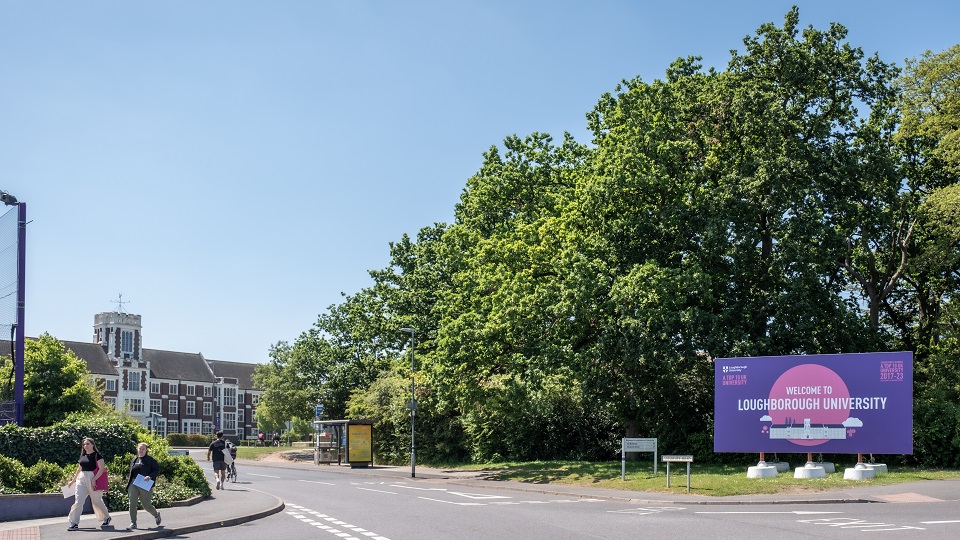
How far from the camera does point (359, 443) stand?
5225 centimetres

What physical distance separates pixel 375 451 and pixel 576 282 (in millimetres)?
A: 27483

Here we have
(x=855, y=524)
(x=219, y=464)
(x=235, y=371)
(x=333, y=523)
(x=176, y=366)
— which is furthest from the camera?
(x=235, y=371)

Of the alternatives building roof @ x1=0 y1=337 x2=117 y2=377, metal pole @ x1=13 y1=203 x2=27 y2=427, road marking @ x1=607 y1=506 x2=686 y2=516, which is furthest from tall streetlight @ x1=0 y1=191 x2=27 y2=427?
building roof @ x1=0 y1=337 x2=117 y2=377

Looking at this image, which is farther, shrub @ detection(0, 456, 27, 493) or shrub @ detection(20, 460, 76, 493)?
shrub @ detection(20, 460, 76, 493)

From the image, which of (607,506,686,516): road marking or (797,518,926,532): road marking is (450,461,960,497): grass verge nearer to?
(607,506,686,516): road marking

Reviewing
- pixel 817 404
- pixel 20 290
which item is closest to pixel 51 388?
pixel 20 290

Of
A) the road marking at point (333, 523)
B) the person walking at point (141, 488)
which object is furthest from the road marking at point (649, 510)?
the person walking at point (141, 488)

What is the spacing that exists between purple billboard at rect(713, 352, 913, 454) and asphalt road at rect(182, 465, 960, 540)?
588 cm

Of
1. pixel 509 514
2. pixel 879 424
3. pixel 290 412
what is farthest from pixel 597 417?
pixel 290 412

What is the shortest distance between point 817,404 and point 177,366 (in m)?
121

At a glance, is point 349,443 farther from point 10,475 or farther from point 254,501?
point 10,475

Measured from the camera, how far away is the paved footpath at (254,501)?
18031 mm

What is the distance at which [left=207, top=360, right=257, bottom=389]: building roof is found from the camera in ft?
479

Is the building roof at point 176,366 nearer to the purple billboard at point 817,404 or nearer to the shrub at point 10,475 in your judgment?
the purple billboard at point 817,404
